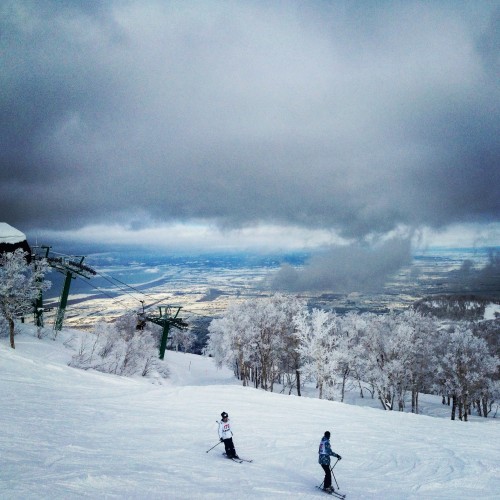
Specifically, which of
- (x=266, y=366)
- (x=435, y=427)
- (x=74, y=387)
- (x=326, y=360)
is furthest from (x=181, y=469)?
(x=266, y=366)

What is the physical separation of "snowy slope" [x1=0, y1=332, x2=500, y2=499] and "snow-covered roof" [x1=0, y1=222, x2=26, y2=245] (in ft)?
80.1

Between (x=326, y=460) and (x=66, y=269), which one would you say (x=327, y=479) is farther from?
(x=66, y=269)

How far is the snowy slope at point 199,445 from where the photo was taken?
399 inches

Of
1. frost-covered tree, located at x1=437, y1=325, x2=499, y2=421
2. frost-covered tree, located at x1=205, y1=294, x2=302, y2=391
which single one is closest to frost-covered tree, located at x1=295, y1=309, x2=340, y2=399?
frost-covered tree, located at x1=205, y1=294, x2=302, y2=391

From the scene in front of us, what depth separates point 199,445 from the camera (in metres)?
15.5

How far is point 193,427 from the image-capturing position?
18516 millimetres

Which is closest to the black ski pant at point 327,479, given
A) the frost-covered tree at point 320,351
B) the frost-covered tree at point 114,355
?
the frost-covered tree at point 320,351

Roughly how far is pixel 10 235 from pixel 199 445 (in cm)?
4595

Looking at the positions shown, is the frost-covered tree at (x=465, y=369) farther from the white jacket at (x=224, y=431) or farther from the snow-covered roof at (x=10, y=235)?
the snow-covered roof at (x=10, y=235)

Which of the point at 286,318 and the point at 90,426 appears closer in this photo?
the point at 90,426

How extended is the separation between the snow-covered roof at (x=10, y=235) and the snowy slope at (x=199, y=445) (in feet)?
80.1

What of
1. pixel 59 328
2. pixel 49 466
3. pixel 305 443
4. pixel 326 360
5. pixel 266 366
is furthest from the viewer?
pixel 266 366

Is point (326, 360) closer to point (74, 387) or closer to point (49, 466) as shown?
point (74, 387)

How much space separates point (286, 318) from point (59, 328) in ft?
108
